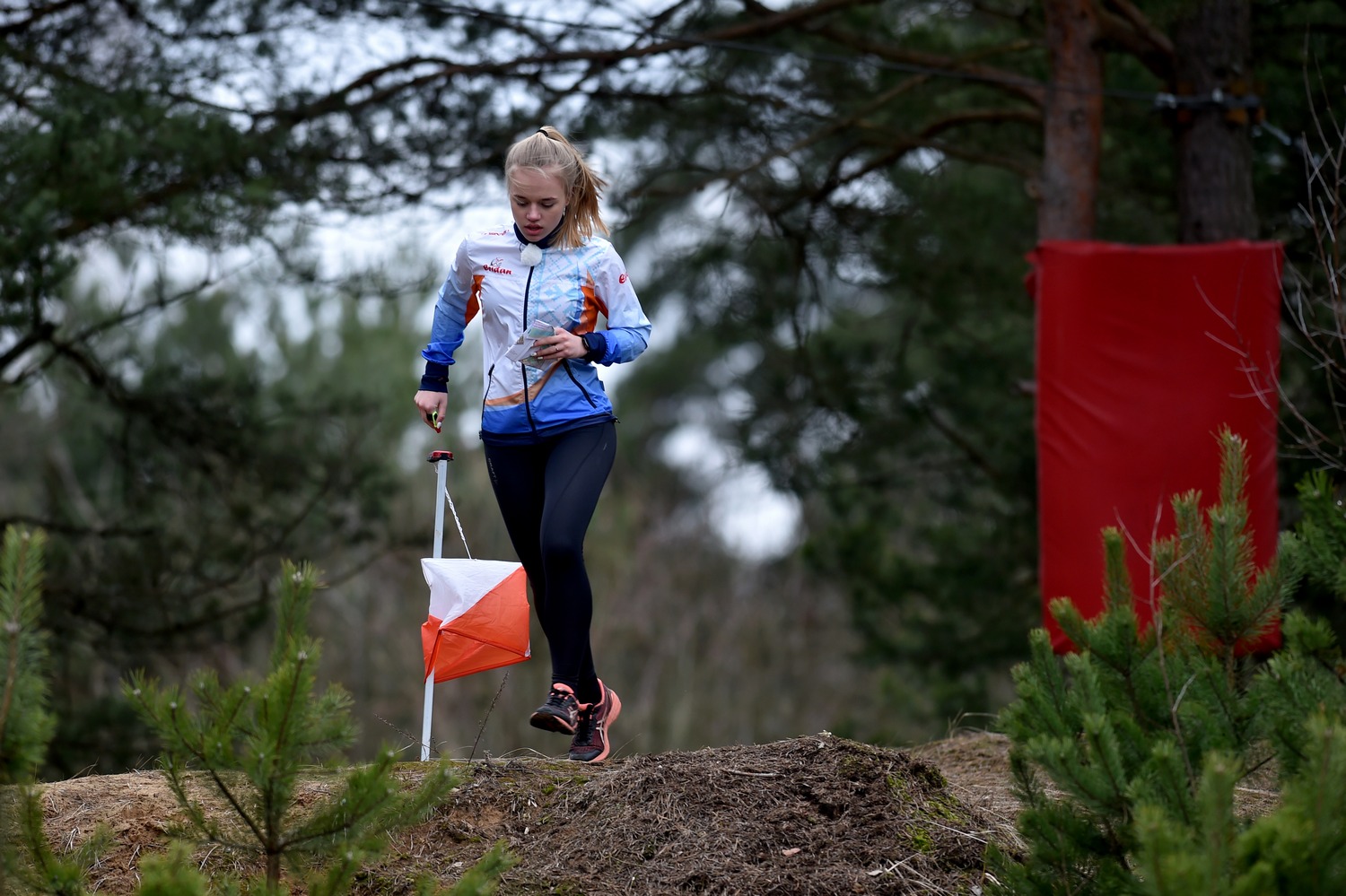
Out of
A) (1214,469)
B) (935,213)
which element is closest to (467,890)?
(1214,469)

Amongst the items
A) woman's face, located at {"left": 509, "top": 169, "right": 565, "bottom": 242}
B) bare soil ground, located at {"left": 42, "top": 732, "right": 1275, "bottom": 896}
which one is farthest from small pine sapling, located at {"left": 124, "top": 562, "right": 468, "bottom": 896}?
woman's face, located at {"left": 509, "top": 169, "right": 565, "bottom": 242}

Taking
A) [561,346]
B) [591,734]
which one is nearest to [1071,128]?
[561,346]

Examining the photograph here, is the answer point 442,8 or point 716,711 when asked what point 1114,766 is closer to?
point 442,8

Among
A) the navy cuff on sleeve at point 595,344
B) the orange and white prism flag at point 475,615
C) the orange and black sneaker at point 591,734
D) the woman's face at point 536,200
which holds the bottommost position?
the orange and black sneaker at point 591,734

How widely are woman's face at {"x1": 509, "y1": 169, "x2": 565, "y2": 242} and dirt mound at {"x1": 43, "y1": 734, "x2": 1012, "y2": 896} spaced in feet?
5.04

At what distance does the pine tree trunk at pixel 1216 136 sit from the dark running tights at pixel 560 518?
4.51 metres

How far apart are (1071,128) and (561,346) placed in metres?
4.65

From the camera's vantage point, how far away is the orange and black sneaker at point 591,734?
3.96 meters

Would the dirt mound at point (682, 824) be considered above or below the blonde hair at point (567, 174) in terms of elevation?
below

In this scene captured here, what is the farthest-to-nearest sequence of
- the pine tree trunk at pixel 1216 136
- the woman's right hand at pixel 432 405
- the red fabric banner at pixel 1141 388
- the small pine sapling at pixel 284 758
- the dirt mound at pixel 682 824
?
the pine tree trunk at pixel 1216 136, the red fabric banner at pixel 1141 388, the woman's right hand at pixel 432 405, the dirt mound at pixel 682 824, the small pine sapling at pixel 284 758

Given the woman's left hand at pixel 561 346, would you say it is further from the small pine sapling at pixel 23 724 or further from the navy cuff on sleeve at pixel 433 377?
the small pine sapling at pixel 23 724

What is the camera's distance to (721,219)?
771 centimetres

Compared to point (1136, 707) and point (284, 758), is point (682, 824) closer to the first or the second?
point (1136, 707)

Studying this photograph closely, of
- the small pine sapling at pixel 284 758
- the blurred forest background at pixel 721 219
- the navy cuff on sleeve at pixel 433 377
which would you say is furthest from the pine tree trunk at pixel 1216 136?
the small pine sapling at pixel 284 758
